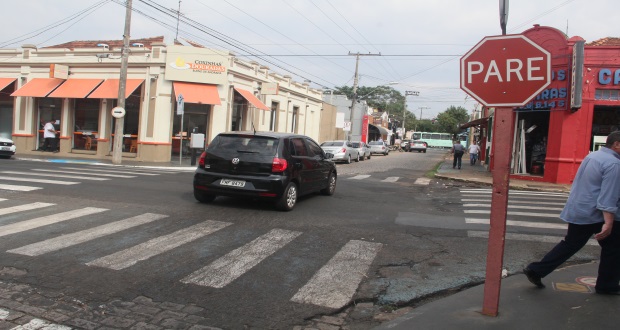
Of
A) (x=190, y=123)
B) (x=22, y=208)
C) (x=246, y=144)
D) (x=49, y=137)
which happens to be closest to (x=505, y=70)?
(x=246, y=144)

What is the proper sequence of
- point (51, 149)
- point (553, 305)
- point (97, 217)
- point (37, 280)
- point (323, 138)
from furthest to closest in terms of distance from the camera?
point (323, 138) < point (51, 149) < point (97, 217) < point (37, 280) < point (553, 305)

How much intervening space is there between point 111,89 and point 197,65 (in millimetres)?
4421

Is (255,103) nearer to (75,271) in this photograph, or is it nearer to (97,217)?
(97,217)

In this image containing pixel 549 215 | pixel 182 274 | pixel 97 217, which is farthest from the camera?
pixel 549 215

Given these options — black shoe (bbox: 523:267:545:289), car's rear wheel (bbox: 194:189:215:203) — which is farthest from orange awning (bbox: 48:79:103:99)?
black shoe (bbox: 523:267:545:289)

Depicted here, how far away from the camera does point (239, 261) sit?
18.6 ft

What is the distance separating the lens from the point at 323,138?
45688mm

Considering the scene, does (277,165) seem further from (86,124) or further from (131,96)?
(86,124)

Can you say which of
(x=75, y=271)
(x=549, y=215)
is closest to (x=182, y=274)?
(x=75, y=271)

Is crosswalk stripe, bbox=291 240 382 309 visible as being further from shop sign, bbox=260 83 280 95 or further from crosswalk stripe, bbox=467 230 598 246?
shop sign, bbox=260 83 280 95

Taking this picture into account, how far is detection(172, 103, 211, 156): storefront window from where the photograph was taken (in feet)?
77.0

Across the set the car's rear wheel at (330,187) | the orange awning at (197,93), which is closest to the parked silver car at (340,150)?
the orange awning at (197,93)

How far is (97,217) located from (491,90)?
6516 mm

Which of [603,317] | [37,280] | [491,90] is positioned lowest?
[37,280]
